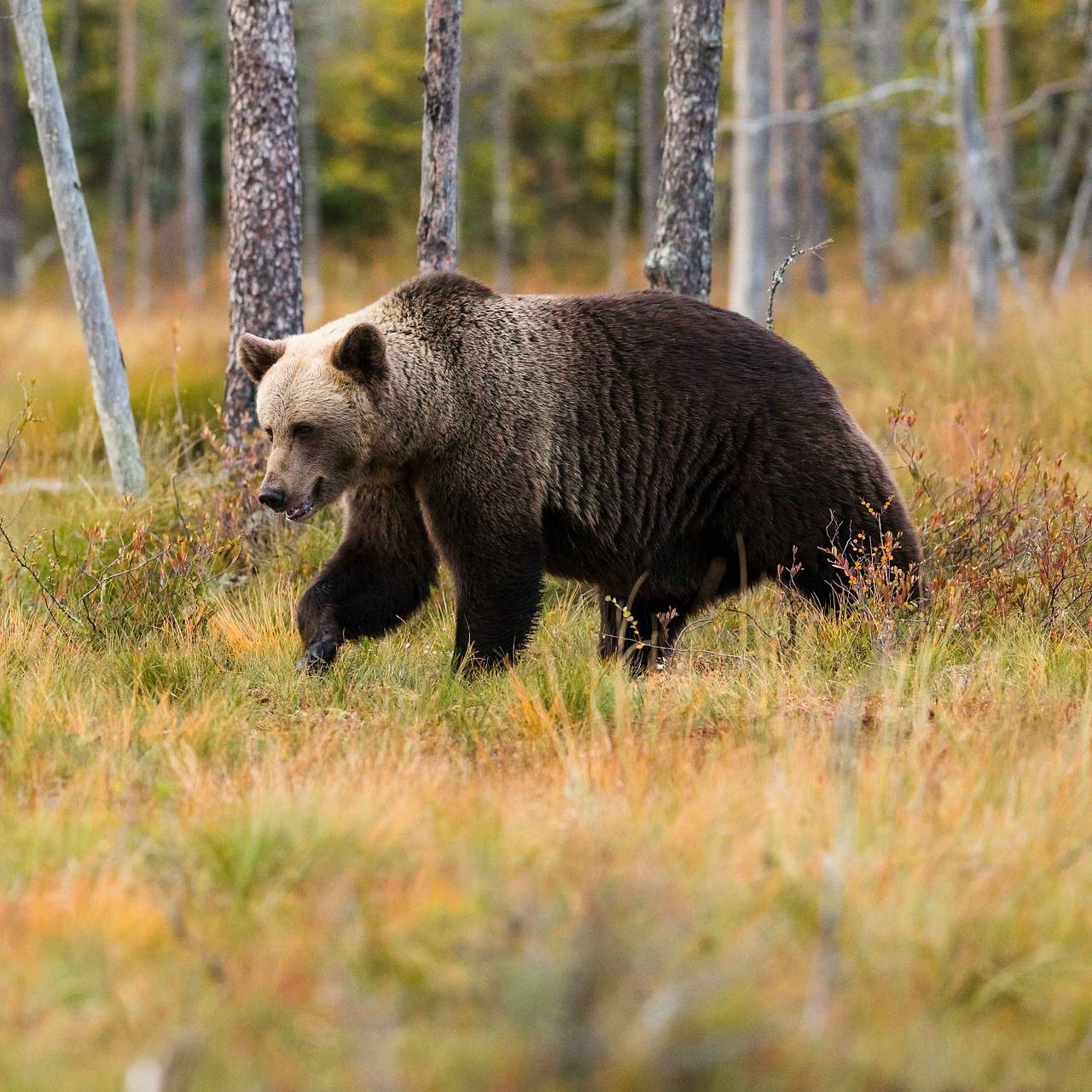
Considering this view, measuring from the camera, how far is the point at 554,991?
2.31 m

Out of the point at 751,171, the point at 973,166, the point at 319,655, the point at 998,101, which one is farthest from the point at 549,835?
the point at 998,101

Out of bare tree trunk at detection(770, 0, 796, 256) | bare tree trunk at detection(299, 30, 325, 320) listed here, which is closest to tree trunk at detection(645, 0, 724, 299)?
bare tree trunk at detection(770, 0, 796, 256)

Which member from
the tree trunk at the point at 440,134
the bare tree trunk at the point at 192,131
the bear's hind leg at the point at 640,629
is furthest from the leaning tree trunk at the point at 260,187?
the bare tree trunk at the point at 192,131

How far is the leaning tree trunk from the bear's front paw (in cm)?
211

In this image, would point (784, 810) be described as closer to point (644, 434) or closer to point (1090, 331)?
point (644, 434)

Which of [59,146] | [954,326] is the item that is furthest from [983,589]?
[954,326]

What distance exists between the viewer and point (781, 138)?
19.1m

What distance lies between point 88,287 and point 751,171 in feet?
26.1

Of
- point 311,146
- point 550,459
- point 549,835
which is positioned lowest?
point 549,835

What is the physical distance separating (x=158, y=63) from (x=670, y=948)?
33.5 meters

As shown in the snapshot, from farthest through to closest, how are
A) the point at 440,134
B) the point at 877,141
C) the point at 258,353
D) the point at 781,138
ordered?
1. the point at 877,141
2. the point at 781,138
3. the point at 440,134
4. the point at 258,353

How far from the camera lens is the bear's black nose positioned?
511 cm

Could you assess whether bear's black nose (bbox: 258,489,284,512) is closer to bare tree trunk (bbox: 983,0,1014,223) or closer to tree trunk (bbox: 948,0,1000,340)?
tree trunk (bbox: 948,0,1000,340)

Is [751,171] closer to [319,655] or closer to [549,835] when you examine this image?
[319,655]
